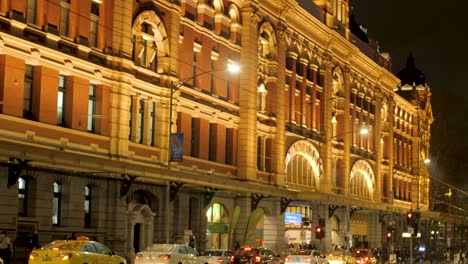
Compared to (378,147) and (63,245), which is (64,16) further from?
(378,147)

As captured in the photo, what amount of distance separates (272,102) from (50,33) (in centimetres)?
2609

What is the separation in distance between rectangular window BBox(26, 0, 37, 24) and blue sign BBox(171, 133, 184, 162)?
9148mm

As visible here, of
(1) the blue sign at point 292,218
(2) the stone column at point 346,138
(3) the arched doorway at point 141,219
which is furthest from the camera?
(2) the stone column at point 346,138

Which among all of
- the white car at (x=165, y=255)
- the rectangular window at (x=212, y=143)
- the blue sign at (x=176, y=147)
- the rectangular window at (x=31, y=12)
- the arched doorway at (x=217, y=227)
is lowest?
the white car at (x=165, y=255)

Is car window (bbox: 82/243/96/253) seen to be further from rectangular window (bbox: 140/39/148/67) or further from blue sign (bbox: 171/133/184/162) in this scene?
rectangular window (bbox: 140/39/148/67)

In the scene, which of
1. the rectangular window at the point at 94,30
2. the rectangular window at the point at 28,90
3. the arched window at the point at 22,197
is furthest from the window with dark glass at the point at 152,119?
the arched window at the point at 22,197

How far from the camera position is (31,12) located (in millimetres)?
38375

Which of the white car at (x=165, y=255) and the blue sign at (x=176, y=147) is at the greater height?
the blue sign at (x=176, y=147)

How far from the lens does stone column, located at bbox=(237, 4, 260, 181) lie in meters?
57.2

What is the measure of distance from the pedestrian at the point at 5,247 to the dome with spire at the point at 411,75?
85587 millimetres

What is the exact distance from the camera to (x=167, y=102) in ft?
156

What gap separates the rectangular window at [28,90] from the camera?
124 ft

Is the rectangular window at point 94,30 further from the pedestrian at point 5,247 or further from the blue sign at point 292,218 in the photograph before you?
the blue sign at point 292,218

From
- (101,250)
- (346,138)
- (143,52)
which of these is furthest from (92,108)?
(346,138)
